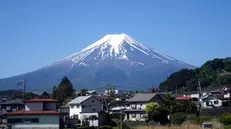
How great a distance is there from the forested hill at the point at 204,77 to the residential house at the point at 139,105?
918 inches

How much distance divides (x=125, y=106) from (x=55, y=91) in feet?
51.7

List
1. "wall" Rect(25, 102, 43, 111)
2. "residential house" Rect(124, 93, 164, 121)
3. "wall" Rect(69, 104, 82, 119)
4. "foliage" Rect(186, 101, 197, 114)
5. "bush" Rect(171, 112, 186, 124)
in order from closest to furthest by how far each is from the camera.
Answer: "wall" Rect(25, 102, 43, 111) < "bush" Rect(171, 112, 186, 124) < "foliage" Rect(186, 101, 197, 114) < "residential house" Rect(124, 93, 164, 121) < "wall" Rect(69, 104, 82, 119)

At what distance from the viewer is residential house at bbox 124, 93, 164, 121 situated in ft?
130

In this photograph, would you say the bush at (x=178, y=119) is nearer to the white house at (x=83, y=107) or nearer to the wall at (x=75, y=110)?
the white house at (x=83, y=107)

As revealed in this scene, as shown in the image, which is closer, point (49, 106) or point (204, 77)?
point (49, 106)

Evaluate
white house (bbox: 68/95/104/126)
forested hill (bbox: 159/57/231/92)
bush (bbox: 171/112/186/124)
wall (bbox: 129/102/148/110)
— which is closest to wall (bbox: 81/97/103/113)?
white house (bbox: 68/95/104/126)

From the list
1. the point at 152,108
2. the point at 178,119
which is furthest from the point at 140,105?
the point at 178,119

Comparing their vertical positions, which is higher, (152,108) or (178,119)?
(152,108)

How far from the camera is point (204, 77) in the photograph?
228 ft

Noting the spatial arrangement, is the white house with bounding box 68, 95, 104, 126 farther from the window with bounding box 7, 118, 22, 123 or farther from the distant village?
the window with bounding box 7, 118, 22, 123

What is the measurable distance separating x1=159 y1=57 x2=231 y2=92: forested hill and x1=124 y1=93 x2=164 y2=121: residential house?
23314mm

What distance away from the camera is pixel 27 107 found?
105 feet

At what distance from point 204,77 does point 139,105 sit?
29466 mm

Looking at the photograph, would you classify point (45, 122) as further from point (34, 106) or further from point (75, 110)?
point (75, 110)
